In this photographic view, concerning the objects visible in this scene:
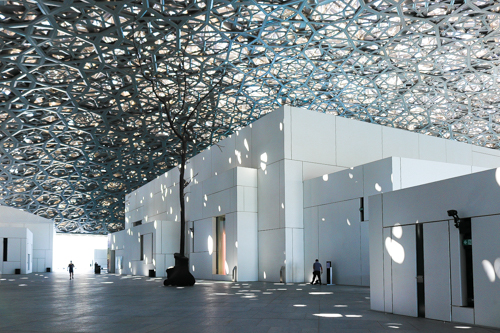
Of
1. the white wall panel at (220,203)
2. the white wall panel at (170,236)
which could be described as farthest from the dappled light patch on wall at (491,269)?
the white wall panel at (170,236)

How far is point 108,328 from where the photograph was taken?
8.40 m

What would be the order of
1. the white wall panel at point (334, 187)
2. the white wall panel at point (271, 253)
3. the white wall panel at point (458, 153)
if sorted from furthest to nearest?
the white wall panel at point (458, 153), the white wall panel at point (271, 253), the white wall panel at point (334, 187)

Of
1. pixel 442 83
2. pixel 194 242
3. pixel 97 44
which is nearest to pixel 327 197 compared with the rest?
pixel 194 242

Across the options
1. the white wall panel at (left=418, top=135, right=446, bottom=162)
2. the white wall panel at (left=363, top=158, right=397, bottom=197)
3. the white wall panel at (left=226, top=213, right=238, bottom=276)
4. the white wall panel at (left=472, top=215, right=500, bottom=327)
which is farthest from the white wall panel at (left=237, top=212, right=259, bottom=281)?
the white wall panel at (left=472, top=215, right=500, bottom=327)

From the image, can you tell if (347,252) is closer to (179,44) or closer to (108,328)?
(108,328)

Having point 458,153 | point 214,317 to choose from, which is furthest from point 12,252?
point 214,317

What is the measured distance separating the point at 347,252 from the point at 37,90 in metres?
35.6

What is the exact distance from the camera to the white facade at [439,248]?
8.27 metres

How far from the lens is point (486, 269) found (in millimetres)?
8281

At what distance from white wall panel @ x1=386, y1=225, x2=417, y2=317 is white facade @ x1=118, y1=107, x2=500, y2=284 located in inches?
393

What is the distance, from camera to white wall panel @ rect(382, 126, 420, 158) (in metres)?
27.9

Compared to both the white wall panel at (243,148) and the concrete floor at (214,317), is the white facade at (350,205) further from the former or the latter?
the concrete floor at (214,317)

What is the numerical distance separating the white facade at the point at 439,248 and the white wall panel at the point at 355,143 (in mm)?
14746

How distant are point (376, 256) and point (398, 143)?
1864cm
